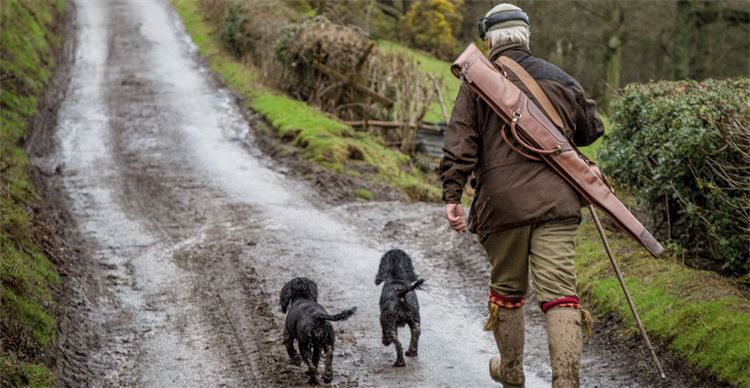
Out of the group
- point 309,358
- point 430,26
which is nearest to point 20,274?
point 309,358

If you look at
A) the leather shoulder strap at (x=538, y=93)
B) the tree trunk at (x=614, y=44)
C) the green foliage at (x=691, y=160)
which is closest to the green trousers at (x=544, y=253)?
the leather shoulder strap at (x=538, y=93)

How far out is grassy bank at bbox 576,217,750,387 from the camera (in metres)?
6.40

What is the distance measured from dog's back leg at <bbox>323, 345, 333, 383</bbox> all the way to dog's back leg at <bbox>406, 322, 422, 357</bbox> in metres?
0.83

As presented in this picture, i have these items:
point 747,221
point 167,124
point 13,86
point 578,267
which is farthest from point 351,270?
point 13,86

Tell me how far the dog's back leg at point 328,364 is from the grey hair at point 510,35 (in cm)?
261

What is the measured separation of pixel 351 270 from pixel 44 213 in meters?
4.71

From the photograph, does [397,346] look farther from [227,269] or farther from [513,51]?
[227,269]

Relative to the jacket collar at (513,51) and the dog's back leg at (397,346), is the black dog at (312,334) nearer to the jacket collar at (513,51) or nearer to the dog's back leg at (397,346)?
the dog's back leg at (397,346)

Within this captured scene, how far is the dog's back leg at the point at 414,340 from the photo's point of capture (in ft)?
23.3

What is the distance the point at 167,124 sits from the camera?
20422 millimetres

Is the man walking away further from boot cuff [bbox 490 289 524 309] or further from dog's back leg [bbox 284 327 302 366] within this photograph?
dog's back leg [bbox 284 327 302 366]

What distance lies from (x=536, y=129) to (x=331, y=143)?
474 inches

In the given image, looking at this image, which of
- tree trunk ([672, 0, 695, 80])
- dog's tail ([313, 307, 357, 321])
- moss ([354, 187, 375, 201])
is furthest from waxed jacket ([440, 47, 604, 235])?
tree trunk ([672, 0, 695, 80])

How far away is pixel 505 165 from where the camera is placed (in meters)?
5.36
